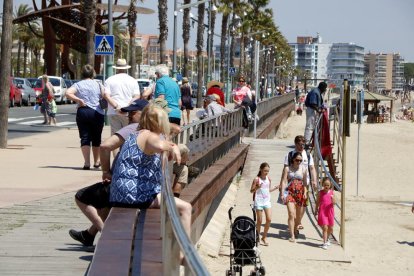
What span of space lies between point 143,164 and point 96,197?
2.53 ft

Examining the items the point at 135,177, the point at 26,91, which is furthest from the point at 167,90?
the point at 26,91

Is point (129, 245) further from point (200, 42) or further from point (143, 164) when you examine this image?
point (200, 42)

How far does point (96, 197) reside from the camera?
29.8 feet

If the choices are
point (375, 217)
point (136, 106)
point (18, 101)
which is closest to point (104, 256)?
point (136, 106)

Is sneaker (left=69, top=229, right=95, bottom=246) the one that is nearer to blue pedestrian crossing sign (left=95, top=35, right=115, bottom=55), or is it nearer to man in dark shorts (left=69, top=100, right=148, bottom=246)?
man in dark shorts (left=69, top=100, right=148, bottom=246)

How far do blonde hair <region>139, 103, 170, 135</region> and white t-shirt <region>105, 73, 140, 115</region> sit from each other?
734 centimetres

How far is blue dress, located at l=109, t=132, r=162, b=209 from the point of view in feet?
27.9

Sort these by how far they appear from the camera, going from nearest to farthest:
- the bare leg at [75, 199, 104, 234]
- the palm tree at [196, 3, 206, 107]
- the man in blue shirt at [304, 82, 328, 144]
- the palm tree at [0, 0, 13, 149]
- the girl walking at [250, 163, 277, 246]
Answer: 1. the bare leg at [75, 199, 104, 234]
2. the girl walking at [250, 163, 277, 246]
3. the palm tree at [0, 0, 13, 149]
4. the man in blue shirt at [304, 82, 328, 144]
5. the palm tree at [196, 3, 206, 107]

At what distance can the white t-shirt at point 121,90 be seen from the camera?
51.6ft

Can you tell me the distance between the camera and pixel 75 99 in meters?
15.7

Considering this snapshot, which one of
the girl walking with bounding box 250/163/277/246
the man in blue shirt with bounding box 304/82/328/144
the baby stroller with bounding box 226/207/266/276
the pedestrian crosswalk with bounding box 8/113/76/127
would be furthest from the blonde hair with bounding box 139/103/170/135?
the pedestrian crosswalk with bounding box 8/113/76/127

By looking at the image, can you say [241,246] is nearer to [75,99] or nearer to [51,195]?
[51,195]

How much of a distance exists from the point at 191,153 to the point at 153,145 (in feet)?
22.1

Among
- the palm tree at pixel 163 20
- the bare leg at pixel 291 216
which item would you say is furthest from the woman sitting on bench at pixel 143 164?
the palm tree at pixel 163 20
